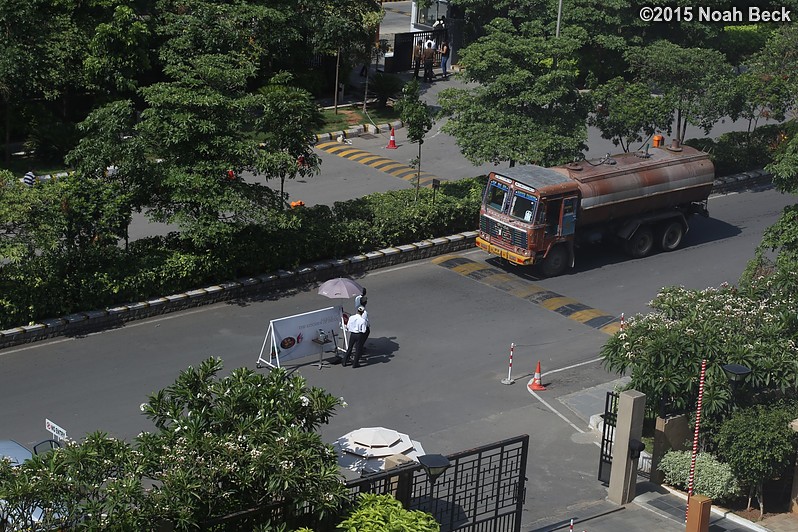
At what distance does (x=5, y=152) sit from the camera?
36.7 m

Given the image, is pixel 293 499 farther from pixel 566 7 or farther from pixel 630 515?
pixel 566 7

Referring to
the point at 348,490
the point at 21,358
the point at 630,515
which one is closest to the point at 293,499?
the point at 348,490

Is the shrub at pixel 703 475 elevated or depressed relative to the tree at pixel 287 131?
depressed

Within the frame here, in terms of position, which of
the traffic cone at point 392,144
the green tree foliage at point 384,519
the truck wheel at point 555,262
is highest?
the traffic cone at point 392,144

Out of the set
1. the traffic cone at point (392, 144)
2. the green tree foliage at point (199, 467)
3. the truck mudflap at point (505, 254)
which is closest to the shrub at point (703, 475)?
the green tree foliage at point (199, 467)

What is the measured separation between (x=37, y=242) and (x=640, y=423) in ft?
43.0

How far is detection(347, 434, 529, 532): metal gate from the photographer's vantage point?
15998 mm

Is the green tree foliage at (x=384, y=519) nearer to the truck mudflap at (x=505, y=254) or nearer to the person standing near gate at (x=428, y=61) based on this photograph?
the truck mudflap at (x=505, y=254)

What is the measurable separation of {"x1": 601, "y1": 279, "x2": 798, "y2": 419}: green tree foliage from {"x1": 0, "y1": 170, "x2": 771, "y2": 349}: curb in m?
9.71

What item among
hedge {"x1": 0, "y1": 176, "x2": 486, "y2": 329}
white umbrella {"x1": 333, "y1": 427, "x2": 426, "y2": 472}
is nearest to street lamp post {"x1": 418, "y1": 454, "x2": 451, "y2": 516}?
white umbrella {"x1": 333, "y1": 427, "x2": 426, "y2": 472}

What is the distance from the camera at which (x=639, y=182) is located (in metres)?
31.2

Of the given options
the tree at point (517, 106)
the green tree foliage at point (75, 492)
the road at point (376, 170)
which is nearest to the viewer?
the green tree foliage at point (75, 492)

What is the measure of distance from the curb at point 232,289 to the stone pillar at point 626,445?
11.2 meters

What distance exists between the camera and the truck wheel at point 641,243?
3203cm
